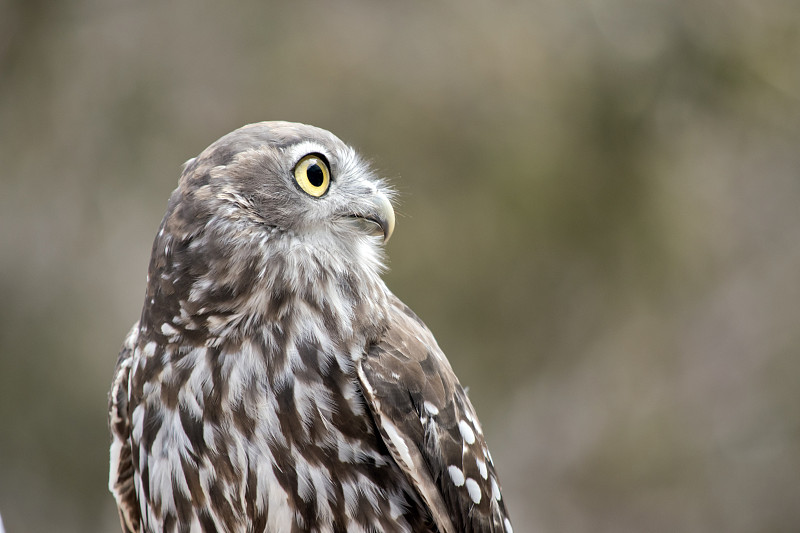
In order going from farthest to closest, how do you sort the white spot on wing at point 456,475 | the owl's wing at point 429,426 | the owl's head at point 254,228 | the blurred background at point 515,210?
the blurred background at point 515,210 → the white spot on wing at point 456,475 → the owl's wing at point 429,426 → the owl's head at point 254,228

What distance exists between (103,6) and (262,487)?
18.9 feet

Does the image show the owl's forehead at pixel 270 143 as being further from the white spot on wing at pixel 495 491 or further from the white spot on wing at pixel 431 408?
the white spot on wing at pixel 495 491

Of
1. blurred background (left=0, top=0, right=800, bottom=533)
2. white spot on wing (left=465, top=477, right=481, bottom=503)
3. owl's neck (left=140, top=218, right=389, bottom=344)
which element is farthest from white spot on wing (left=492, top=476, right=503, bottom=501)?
blurred background (left=0, top=0, right=800, bottom=533)

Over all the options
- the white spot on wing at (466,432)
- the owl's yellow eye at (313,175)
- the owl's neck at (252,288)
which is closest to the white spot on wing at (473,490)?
the white spot on wing at (466,432)

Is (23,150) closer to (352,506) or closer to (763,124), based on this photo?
(352,506)

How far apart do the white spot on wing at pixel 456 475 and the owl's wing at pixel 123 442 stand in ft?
3.25

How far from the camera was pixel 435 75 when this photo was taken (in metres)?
6.64

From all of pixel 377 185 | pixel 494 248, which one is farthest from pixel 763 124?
pixel 377 185

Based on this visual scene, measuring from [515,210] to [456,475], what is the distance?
15.5 ft

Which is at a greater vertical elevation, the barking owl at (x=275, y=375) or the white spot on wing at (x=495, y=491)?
the barking owl at (x=275, y=375)

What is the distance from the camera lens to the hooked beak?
7.77ft

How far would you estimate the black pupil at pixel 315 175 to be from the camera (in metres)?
2.21

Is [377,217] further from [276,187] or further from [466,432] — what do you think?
[466,432]

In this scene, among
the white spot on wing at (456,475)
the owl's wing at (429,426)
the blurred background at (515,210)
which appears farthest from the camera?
the blurred background at (515,210)
